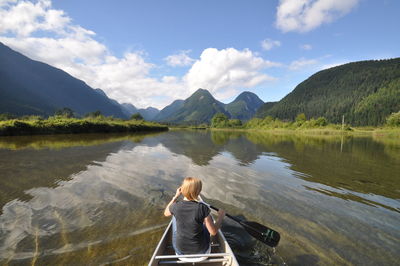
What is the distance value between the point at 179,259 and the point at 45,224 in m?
5.26

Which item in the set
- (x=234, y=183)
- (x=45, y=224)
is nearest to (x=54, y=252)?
(x=45, y=224)

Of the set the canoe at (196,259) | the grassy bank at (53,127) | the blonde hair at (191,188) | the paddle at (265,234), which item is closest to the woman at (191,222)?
the blonde hair at (191,188)

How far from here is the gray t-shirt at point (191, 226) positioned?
4176 mm

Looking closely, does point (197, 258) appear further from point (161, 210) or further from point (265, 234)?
point (161, 210)

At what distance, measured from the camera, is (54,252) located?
520 centimetres

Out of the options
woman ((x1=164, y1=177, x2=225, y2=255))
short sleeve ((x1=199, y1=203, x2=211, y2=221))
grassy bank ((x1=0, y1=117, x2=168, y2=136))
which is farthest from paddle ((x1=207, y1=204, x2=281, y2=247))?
grassy bank ((x1=0, y1=117, x2=168, y2=136))

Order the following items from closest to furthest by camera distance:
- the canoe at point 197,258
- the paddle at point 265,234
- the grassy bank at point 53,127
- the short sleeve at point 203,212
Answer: the canoe at point 197,258 < the short sleeve at point 203,212 < the paddle at point 265,234 < the grassy bank at point 53,127

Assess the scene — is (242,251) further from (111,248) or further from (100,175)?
(100,175)

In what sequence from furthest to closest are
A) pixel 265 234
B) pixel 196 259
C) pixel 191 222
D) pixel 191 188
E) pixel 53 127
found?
pixel 53 127 < pixel 265 234 < pixel 191 188 < pixel 191 222 < pixel 196 259

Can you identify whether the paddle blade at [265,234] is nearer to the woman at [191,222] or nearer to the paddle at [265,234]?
the paddle at [265,234]

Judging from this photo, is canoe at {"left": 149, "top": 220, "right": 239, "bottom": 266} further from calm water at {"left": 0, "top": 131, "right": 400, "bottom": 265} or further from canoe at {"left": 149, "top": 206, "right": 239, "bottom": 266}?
calm water at {"left": 0, "top": 131, "right": 400, "bottom": 265}

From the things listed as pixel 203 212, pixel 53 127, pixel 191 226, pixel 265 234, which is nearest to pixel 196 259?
pixel 191 226

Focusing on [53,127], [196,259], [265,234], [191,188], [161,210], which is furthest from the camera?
[53,127]

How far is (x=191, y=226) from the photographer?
13.8 ft
